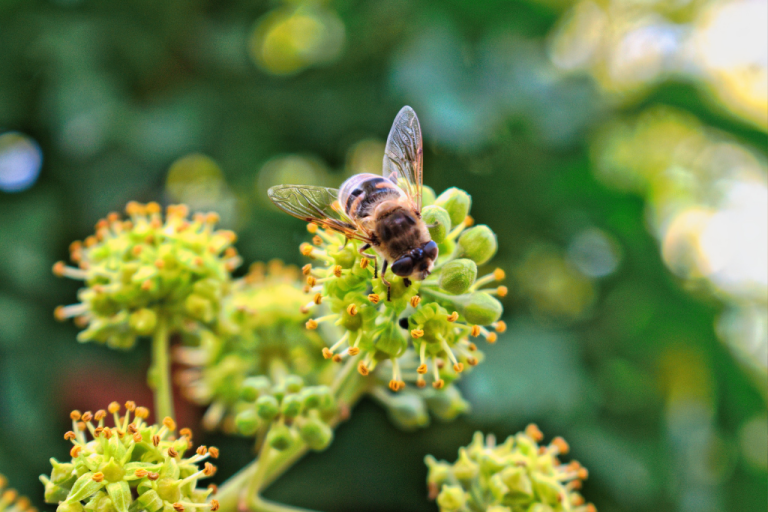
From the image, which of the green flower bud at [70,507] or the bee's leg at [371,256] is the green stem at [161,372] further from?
the bee's leg at [371,256]

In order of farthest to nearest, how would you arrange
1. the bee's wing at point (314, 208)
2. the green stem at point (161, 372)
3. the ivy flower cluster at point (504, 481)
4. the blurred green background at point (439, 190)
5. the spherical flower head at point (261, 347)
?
the blurred green background at point (439, 190)
the spherical flower head at point (261, 347)
the green stem at point (161, 372)
the ivy flower cluster at point (504, 481)
the bee's wing at point (314, 208)

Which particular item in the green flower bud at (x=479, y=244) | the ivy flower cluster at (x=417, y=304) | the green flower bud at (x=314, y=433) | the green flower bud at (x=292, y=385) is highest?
the green flower bud at (x=479, y=244)

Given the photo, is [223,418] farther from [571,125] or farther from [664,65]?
[664,65]

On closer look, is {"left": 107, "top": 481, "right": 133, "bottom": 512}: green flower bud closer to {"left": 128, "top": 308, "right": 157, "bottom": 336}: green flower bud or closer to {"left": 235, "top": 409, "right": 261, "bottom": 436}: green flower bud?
{"left": 235, "top": 409, "right": 261, "bottom": 436}: green flower bud

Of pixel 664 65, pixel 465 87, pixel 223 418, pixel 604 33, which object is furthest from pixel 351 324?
pixel 604 33

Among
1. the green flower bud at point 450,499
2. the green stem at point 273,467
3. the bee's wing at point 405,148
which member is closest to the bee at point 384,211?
the bee's wing at point 405,148

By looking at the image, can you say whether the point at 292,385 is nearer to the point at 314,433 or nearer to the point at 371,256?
the point at 314,433

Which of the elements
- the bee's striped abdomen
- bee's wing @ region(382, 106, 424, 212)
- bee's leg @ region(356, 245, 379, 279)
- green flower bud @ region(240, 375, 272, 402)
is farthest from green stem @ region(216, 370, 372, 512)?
bee's wing @ region(382, 106, 424, 212)
